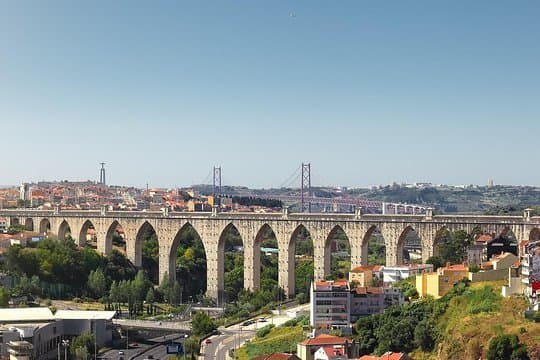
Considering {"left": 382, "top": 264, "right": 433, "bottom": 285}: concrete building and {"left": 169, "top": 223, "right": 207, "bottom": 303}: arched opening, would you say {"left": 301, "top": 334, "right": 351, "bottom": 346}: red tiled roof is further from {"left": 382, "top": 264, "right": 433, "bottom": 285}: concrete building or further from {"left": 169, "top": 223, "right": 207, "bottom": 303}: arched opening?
{"left": 169, "top": 223, "right": 207, "bottom": 303}: arched opening

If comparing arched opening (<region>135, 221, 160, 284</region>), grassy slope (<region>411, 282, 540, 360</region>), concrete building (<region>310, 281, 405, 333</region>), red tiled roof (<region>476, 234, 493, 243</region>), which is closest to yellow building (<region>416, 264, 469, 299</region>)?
concrete building (<region>310, 281, 405, 333</region>)

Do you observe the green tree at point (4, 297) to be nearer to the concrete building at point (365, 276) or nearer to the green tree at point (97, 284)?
the green tree at point (97, 284)

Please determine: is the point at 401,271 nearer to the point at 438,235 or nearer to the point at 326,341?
the point at 438,235

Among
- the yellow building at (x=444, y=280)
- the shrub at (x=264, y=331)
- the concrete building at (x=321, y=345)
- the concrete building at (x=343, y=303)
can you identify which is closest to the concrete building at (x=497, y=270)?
the yellow building at (x=444, y=280)

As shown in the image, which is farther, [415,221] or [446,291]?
[415,221]

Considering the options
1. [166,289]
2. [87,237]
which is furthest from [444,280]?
[87,237]

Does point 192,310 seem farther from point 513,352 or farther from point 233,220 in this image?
point 513,352

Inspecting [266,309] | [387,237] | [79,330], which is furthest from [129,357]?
[387,237]
